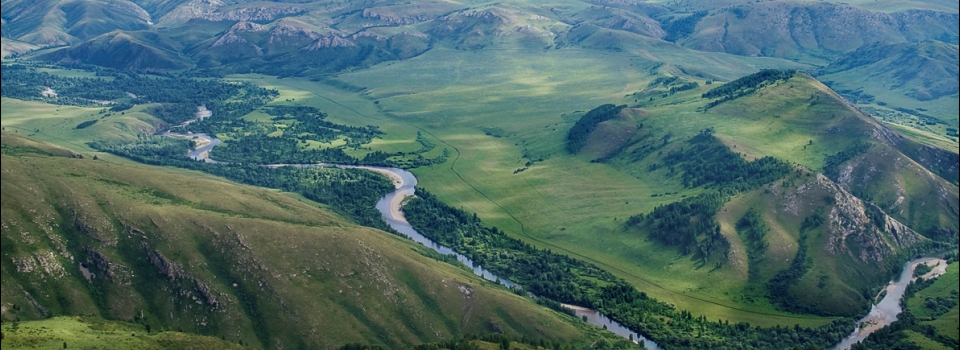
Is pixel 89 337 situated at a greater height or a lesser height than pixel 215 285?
greater

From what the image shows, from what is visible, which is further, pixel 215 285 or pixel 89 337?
pixel 215 285

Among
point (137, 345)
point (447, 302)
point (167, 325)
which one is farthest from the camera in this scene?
point (447, 302)

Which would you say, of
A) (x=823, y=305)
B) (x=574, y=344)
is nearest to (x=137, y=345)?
(x=574, y=344)

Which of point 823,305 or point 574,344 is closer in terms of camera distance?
point 574,344

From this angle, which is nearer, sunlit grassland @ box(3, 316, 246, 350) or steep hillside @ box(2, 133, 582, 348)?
sunlit grassland @ box(3, 316, 246, 350)

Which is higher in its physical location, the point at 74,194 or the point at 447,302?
the point at 74,194

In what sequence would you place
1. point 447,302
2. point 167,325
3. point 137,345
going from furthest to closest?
A: point 447,302 → point 167,325 → point 137,345

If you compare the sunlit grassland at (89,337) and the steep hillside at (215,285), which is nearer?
the sunlit grassland at (89,337)

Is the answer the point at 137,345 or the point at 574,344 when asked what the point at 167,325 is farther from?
the point at 574,344
